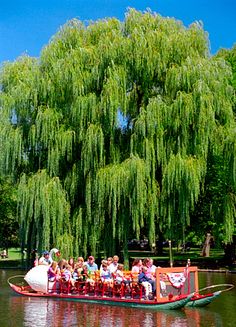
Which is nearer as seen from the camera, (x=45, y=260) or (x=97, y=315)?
(x=97, y=315)

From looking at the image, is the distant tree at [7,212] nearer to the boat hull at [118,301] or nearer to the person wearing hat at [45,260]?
the person wearing hat at [45,260]

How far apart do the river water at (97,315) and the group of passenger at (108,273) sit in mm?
916

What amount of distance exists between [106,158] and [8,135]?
14.7 feet

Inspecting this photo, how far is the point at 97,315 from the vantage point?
52.0 ft

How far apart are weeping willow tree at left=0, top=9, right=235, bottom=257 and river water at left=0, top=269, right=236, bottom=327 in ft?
16.3

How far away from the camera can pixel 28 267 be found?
1062 inches

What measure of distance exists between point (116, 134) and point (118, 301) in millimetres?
8756

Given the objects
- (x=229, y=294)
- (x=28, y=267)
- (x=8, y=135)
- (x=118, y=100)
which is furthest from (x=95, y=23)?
(x=229, y=294)

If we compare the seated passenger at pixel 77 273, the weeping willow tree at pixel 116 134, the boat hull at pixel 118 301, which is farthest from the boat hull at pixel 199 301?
the weeping willow tree at pixel 116 134

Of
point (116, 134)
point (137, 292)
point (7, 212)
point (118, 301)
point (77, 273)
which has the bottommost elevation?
point (118, 301)

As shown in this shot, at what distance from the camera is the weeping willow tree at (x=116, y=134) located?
76.9 feet

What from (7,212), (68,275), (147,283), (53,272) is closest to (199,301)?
(147,283)

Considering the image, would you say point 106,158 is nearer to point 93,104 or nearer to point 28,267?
point 93,104

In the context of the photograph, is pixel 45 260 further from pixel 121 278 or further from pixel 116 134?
pixel 116 134
